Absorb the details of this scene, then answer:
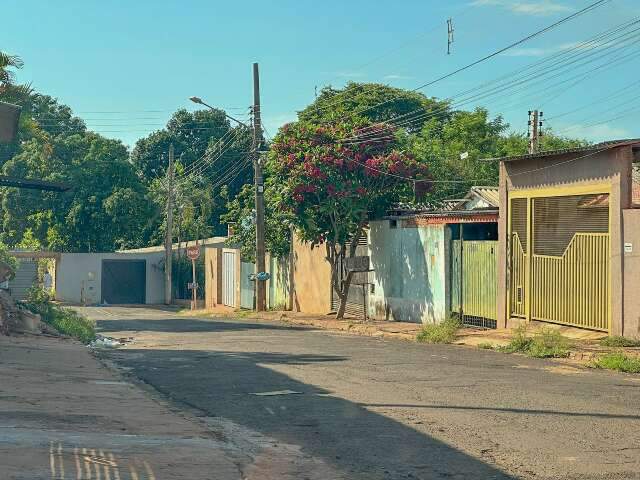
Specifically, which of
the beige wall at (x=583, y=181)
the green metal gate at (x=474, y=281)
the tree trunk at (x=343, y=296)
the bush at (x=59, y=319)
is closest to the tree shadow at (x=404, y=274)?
the green metal gate at (x=474, y=281)

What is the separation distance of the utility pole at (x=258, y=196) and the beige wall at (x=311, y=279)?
4.18 feet

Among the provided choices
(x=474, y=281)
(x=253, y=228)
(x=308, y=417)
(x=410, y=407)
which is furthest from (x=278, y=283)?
(x=308, y=417)

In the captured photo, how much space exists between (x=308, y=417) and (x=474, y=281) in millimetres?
14197

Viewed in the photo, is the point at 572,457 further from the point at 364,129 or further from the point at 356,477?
the point at 364,129

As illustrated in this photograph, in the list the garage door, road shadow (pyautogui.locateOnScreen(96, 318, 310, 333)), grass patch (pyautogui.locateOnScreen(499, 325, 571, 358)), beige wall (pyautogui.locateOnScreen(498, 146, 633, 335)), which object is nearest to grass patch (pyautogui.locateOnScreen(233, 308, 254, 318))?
road shadow (pyautogui.locateOnScreen(96, 318, 310, 333))

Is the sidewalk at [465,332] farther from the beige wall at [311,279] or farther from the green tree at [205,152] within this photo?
the green tree at [205,152]

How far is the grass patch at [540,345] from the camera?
17.4 metres

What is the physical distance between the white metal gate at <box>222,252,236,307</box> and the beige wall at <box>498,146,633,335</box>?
70.5 ft

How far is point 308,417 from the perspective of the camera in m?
10.2

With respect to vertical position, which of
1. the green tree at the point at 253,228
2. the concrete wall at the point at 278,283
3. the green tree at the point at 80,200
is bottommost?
the concrete wall at the point at 278,283

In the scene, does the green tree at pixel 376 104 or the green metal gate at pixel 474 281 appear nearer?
the green metal gate at pixel 474 281

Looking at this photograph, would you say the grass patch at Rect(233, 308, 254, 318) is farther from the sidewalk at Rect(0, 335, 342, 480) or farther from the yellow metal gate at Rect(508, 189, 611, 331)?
the sidewalk at Rect(0, 335, 342, 480)

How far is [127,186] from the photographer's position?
5609cm

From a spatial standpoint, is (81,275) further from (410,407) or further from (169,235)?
(410,407)
